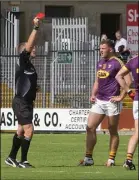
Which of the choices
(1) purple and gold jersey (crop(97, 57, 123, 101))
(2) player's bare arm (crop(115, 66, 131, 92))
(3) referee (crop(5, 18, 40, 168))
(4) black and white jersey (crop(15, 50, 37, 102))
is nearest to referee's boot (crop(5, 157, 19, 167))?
(3) referee (crop(5, 18, 40, 168))

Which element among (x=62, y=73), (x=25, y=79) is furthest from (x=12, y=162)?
(x=62, y=73)

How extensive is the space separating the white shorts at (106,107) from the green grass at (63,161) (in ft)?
2.97

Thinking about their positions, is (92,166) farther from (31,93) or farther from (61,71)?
(61,71)

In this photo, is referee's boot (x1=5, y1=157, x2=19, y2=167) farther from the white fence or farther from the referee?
the white fence

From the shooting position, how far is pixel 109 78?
49.8ft

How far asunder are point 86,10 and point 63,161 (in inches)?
797

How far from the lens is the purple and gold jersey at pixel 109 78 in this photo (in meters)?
15.1

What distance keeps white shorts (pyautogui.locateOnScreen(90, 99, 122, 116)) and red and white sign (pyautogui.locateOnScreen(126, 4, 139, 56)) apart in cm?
1796

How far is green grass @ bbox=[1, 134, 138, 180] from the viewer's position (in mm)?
13336

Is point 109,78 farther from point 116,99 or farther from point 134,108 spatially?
point 134,108

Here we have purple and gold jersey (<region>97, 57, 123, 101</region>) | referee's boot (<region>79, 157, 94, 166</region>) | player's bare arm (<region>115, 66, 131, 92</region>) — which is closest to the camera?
player's bare arm (<region>115, 66, 131, 92</region>)

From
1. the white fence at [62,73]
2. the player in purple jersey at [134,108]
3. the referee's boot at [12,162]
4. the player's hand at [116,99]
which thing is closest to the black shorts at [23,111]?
the referee's boot at [12,162]

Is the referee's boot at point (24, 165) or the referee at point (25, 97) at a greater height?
the referee at point (25, 97)

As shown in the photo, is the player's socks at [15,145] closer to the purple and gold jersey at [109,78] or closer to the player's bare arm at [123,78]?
the purple and gold jersey at [109,78]
